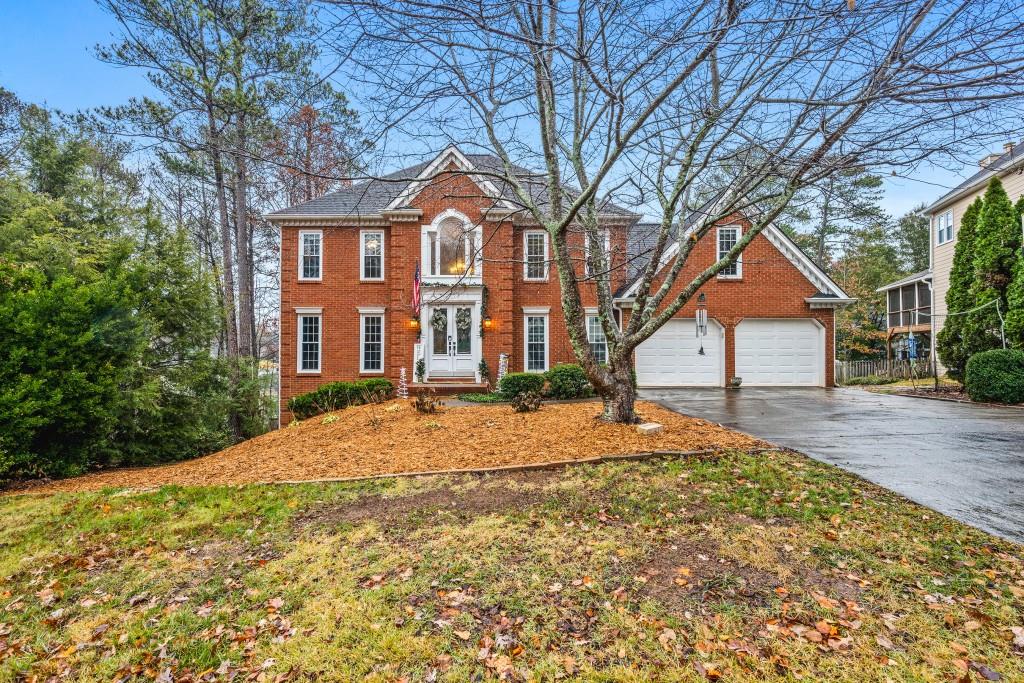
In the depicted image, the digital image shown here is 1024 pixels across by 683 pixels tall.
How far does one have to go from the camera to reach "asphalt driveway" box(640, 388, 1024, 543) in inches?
163

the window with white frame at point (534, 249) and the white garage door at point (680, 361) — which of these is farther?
the window with white frame at point (534, 249)

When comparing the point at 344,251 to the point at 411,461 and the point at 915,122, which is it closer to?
the point at 411,461

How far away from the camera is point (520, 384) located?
1227 centimetres

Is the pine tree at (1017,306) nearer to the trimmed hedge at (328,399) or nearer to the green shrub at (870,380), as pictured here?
the green shrub at (870,380)

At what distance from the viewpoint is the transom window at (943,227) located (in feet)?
59.2

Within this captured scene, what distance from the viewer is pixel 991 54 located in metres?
3.80

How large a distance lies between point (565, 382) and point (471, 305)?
182 inches

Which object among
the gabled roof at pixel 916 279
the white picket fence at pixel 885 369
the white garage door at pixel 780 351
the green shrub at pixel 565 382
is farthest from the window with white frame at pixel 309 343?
the gabled roof at pixel 916 279

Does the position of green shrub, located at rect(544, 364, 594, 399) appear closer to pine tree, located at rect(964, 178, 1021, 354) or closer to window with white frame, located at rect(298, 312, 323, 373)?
window with white frame, located at rect(298, 312, 323, 373)

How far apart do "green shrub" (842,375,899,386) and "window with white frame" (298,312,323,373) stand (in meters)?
20.8

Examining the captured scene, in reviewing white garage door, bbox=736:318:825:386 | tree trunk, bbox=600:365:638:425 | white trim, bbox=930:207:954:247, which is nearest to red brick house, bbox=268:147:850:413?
white garage door, bbox=736:318:825:386

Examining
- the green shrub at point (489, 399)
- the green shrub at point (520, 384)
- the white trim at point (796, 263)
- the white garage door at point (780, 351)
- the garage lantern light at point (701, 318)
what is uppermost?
the white trim at point (796, 263)

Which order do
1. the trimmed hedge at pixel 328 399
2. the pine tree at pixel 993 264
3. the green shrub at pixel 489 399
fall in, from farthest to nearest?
the pine tree at pixel 993 264 < the green shrub at pixel 489 399 < the trimmed hedge at pixel 328 399

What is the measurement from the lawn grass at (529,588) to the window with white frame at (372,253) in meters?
11.6
